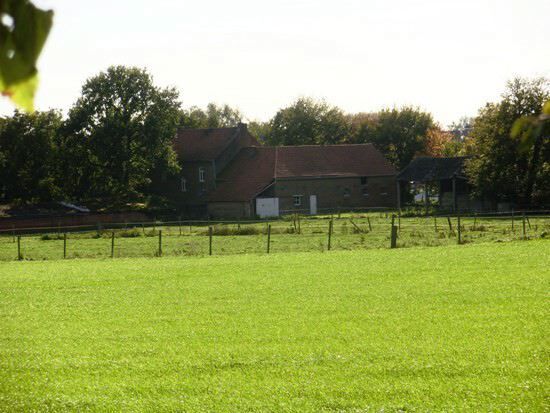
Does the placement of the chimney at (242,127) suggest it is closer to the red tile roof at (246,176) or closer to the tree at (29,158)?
the red tile roof at (246,176)

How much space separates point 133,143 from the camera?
67.1m

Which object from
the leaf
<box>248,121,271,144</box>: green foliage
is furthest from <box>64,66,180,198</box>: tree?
the leaf

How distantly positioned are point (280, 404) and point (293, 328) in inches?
180

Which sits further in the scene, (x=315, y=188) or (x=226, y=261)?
(x=315, y=188)

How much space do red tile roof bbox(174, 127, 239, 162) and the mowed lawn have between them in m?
51.5

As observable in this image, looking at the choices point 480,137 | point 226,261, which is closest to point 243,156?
point 480,137

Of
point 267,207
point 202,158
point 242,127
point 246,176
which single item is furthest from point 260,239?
point 242,127

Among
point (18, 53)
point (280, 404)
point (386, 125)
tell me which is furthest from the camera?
point (386, 125)

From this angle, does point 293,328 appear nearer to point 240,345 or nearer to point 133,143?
point 240,345

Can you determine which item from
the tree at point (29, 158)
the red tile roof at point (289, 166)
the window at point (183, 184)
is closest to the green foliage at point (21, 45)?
the red tile roof at point (289, 166)

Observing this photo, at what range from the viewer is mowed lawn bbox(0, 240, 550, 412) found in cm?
916

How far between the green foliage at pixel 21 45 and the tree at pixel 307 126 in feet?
303

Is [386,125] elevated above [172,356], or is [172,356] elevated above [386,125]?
[386,125]

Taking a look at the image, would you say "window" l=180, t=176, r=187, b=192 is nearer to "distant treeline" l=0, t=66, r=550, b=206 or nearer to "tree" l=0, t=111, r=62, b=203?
"distant treeline" l=0, t=66, r=550, b=206
